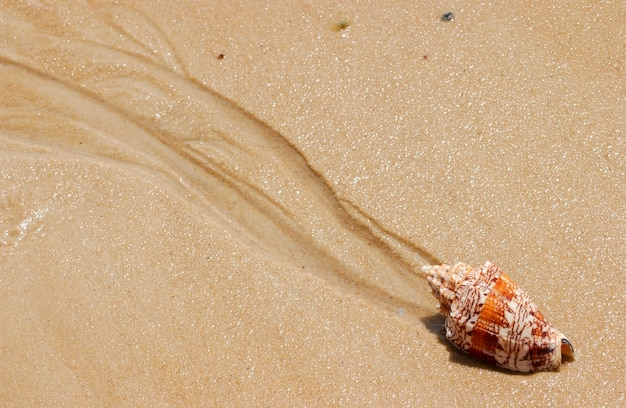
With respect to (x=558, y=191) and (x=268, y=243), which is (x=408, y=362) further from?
(x=558, y=191)

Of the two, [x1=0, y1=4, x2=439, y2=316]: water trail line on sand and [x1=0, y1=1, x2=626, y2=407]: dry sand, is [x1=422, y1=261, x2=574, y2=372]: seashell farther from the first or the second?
[x1=0, y1=4, x2=439, y2=316]: water trail line on sand

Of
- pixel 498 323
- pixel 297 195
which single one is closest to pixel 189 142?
pixel 297 195

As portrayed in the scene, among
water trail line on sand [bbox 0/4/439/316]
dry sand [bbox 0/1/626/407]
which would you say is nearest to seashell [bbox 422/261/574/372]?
dry sand [bbox 0/1/626/407]

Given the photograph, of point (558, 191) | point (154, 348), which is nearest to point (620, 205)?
point (558, 191)

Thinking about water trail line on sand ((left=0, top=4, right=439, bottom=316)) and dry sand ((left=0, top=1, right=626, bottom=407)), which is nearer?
dry sand ((left=0, top=1, right=626, bottom=407))

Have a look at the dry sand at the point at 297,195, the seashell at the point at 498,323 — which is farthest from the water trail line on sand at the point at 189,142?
the seashell at the point at 498,323

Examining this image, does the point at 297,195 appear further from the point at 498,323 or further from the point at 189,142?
the point at 498,323
